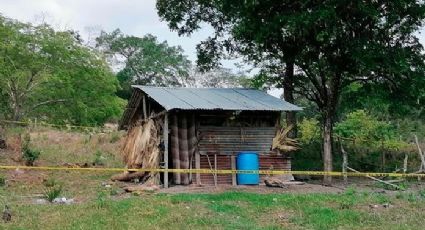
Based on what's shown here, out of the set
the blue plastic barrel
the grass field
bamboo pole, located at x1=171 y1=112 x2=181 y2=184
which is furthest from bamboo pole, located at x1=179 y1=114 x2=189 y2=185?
the grass field

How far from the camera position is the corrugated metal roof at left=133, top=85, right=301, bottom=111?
1541 cm

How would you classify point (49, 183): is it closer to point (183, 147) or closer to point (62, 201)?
point (62, 201)

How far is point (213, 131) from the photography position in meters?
16.3

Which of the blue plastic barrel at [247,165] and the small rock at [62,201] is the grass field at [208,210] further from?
the blue plastic barrel at [247,165]

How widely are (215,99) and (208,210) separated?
6248 mm

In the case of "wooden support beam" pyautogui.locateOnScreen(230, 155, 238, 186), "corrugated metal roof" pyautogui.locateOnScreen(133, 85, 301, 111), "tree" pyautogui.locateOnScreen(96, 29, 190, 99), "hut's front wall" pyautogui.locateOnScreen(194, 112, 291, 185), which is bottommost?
"wooden support beam" pyautogui.locateOnScreen(230, 155, 238, 186)

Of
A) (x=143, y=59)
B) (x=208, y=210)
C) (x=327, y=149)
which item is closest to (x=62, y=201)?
(x=208, y=210)

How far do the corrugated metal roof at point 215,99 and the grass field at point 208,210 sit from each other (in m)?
2.89

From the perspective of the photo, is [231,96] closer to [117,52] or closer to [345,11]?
[345,11]

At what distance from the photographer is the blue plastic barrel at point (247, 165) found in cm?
1605

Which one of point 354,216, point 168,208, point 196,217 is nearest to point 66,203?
point 168,208

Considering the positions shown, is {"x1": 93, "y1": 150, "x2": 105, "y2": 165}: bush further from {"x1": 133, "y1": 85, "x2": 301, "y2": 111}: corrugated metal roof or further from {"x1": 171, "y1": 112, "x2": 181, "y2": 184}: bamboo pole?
{"x1": 171, "y1": 112, "x2": 181, "y2": 184}: bamboo pole

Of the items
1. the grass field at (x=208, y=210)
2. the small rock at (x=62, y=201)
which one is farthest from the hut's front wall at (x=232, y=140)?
the small rock at (x=62, y=201)

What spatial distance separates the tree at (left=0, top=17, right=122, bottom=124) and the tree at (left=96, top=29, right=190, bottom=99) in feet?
52.2
